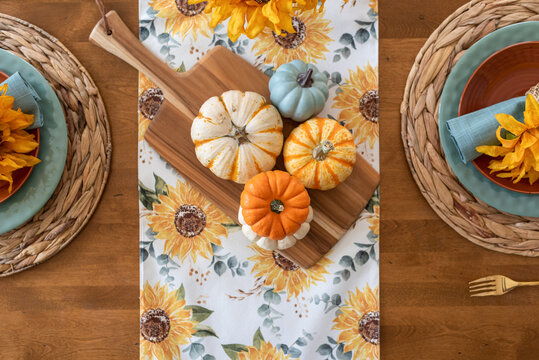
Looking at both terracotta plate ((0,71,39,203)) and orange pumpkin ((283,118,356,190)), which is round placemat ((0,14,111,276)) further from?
orange pumpkin ((283,118,356,190))

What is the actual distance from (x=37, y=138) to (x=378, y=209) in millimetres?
835

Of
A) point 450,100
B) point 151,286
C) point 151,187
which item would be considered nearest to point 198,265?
point 151,286

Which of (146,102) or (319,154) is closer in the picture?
(319,154)

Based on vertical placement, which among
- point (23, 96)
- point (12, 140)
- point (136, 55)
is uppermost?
point (136, 55)

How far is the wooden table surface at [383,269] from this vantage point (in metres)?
1.08

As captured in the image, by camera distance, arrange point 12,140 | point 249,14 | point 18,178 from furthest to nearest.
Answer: point 18,178 < point 12,140 < point 249,14

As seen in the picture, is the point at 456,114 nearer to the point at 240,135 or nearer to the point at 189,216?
the point at 240,135

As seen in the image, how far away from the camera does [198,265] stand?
1.09 metres

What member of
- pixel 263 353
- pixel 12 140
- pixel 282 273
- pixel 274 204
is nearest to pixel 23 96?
pixel 12 140

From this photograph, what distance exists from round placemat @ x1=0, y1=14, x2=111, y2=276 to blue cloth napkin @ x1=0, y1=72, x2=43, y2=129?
84mm

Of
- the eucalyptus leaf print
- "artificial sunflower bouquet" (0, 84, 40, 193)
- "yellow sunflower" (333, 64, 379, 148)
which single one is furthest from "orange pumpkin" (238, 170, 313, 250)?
"artificial sunflower bouquet" (0, 84, 40, 193)

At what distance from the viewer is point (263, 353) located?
3.57 feet

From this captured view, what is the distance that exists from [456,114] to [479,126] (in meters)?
0.08

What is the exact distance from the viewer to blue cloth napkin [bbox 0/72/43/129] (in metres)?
0.96
